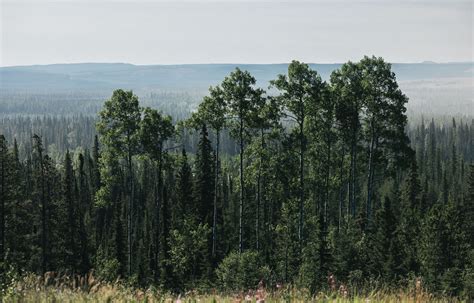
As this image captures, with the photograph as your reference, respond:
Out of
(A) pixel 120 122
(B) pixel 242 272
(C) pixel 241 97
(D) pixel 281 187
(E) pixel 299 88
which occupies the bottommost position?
(B) pixel 242 272

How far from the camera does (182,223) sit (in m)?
48.9

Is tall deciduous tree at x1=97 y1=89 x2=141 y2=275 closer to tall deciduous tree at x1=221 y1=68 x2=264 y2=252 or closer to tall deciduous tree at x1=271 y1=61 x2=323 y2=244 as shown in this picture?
Answer: tall deciduous tree at x1=221 y1=68 x2=264 y2=252

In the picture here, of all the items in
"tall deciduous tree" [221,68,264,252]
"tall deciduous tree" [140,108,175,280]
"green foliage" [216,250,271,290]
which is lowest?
"green foliage" [216,250,271,290]

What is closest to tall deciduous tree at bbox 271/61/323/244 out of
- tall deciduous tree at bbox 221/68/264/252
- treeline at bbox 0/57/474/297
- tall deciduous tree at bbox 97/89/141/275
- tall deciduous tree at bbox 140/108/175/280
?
treeline at bbox 0/57/474/297

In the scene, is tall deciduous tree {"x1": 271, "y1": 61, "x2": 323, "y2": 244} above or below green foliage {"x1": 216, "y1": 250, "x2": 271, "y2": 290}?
above

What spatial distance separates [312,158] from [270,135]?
9398 mm

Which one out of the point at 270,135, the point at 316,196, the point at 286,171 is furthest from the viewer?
the point at 316,196

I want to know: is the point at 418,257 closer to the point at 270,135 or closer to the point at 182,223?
the point at 270,135

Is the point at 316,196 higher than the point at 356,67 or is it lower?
lower

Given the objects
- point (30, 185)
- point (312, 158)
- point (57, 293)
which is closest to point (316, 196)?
point (312, 158)

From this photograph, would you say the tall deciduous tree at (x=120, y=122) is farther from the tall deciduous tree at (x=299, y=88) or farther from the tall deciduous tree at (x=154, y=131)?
the tall deciduous tree at (x=299, y=88)

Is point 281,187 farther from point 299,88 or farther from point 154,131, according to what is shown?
point 154,131

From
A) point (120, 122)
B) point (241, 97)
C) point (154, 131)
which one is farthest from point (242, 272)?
point (154, 131)

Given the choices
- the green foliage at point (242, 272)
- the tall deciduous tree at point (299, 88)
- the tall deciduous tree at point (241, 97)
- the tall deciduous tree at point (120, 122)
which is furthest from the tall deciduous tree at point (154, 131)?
the green foliage at point (242, 272)
